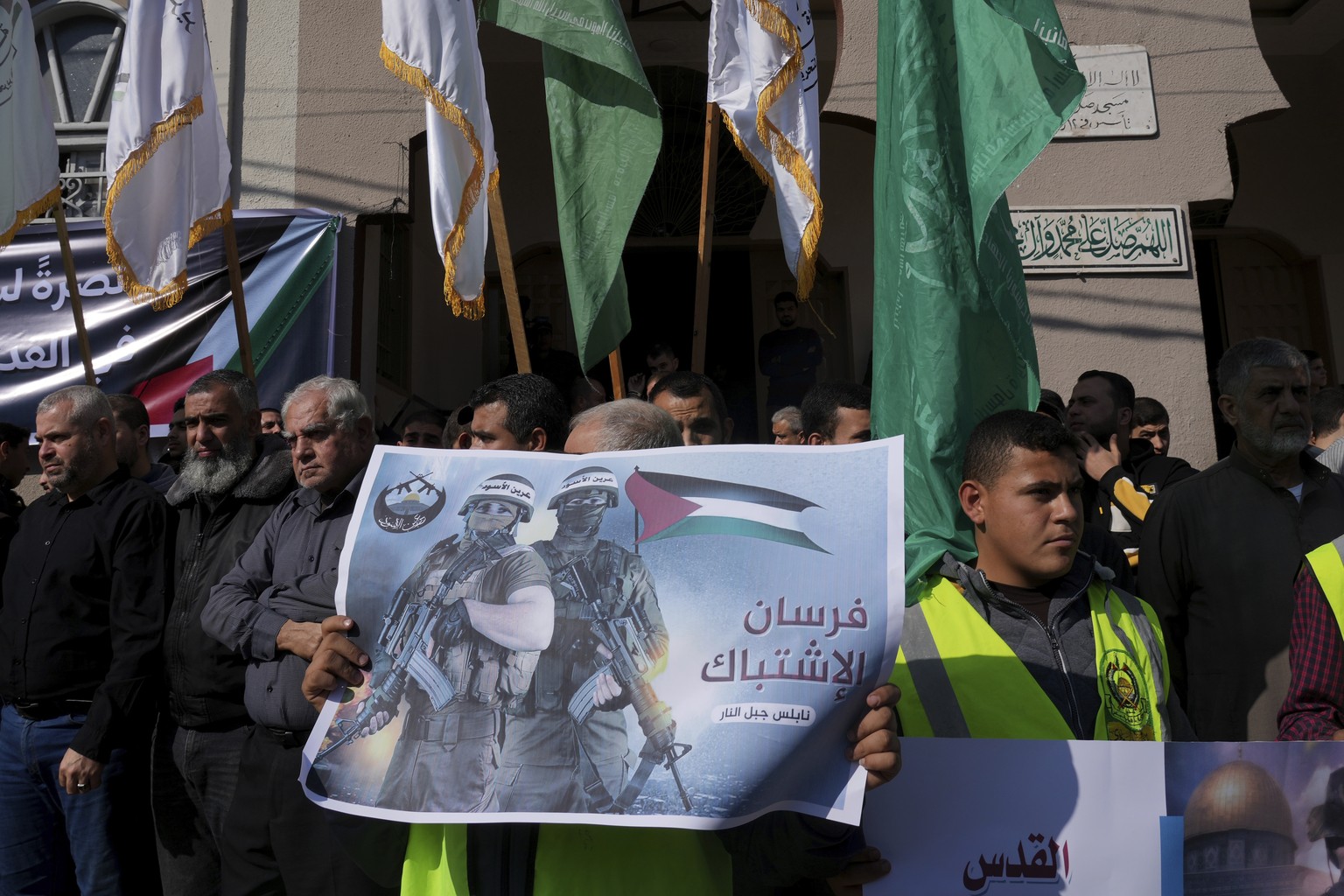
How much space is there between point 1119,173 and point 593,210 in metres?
3.76

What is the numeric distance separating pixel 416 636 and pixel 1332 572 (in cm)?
185

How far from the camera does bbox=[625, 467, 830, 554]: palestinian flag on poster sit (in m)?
1.88

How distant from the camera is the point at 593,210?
4523mm

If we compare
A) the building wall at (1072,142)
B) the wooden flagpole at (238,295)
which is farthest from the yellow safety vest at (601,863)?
the building wall at (1072,142)

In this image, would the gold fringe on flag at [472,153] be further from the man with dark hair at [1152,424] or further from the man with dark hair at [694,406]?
the man with dark hair at [1152,424]

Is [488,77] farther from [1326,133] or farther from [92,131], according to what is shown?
[1326,133]

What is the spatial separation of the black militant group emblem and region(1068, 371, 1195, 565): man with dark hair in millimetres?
2849

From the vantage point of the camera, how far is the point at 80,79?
25.0 ft

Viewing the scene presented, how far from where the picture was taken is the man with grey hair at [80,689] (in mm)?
3609

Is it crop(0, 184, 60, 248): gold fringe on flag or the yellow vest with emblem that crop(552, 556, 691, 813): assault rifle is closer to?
the yellow vest with emblem

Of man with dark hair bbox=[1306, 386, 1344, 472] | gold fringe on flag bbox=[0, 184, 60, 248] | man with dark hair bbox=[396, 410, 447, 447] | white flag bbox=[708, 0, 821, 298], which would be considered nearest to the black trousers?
man with dark hair bbox=[396, 410, 447, 447]

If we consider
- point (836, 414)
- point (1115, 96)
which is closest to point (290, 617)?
point (836, 414)

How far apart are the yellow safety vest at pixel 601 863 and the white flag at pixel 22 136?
4547mm

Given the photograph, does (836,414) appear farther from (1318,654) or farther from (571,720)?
(571,720)
